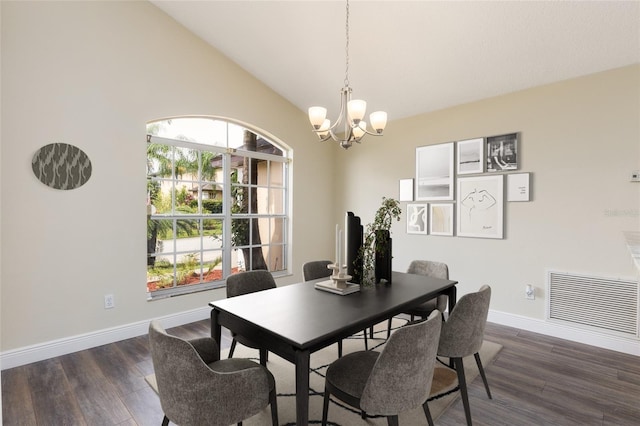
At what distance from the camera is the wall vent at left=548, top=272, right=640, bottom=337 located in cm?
294

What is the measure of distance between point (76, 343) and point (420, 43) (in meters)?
4.29

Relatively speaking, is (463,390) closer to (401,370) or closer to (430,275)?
(401,370)

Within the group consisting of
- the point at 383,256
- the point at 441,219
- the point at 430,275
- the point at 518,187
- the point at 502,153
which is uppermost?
the point at 502,153

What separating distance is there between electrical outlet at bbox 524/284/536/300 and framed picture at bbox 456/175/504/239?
1.97 ft

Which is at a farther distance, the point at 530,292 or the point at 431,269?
the point at 530,292

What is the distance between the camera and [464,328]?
1.89 meters

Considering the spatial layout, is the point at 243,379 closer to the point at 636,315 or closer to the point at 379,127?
the point at 379,127

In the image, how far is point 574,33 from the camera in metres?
2.71

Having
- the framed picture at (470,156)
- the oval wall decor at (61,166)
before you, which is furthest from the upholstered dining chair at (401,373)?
the oval wall decor at (61,166)

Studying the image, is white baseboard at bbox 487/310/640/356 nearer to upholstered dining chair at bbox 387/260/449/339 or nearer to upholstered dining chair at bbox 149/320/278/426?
upholstered dining chair at bbox 387/260/449/339

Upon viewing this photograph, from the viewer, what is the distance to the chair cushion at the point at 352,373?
1.58 m

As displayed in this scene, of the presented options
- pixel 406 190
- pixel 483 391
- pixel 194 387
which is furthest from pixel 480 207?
pixel 194 387

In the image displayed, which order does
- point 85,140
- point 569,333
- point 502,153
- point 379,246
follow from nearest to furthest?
point 379,246
point 85,140
point 569,333
point 502,153

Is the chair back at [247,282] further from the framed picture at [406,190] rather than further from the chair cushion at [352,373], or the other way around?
the framed picture at [406,190]
